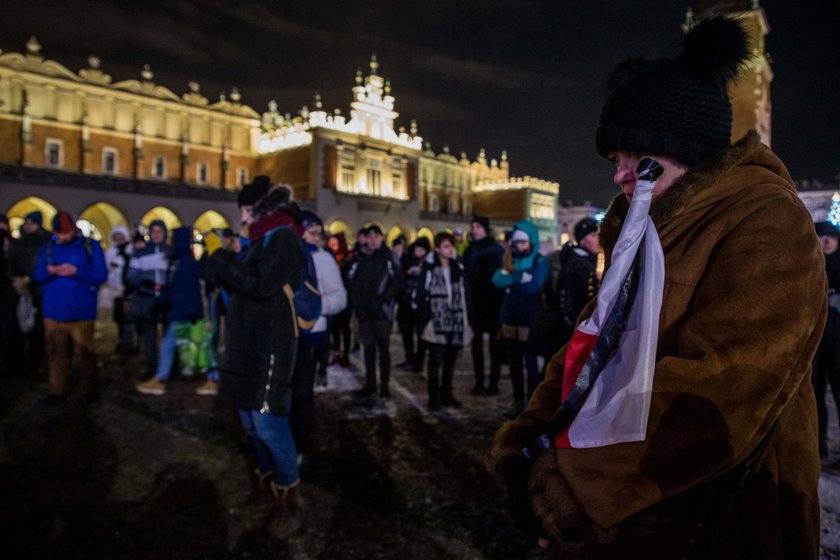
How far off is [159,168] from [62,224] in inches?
1544

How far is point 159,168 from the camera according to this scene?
39.8 metres

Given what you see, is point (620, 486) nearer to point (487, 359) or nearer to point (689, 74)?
point (689, 74)

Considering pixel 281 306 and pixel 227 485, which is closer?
pixel 281 306

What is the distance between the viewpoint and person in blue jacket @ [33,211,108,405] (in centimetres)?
513

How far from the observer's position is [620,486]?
1.07 metres

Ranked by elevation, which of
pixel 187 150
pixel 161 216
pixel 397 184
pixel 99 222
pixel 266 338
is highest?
pixel 187 150

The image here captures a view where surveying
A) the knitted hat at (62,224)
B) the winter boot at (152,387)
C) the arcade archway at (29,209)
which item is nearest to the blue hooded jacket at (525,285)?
the winter boot at (152,387)

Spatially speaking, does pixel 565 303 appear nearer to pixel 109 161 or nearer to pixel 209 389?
pixel 209 389

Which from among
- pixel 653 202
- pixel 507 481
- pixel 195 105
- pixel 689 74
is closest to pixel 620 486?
pixel 507 481

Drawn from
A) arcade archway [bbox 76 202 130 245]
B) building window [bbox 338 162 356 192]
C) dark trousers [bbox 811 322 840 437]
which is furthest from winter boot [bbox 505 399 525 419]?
building window [bbox 338 162 356 192]

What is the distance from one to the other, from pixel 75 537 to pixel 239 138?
44824 mm

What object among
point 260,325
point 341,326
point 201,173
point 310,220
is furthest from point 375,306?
point 201,173

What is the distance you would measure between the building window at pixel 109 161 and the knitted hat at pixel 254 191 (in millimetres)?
40659

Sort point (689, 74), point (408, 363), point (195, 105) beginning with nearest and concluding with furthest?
1. point (689, 74)
2. point (408, 363)
3. point (195, 105)
